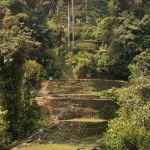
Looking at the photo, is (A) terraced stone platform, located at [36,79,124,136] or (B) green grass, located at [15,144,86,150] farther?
(A) terraced stone platform, located at [36,79,124,136]

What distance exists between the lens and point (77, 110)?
1573cm

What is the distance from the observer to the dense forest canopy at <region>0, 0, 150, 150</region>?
12.6 m

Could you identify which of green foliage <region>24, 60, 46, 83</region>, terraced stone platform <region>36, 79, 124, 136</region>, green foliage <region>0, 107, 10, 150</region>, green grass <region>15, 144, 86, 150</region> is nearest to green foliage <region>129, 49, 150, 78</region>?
terraced stone platform <region>36, 79, 124, 136</region>

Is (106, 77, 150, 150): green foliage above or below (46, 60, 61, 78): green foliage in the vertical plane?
below

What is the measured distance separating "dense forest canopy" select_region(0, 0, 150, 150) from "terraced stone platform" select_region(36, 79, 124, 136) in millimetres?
928

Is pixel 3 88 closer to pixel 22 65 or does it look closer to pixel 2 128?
pixel 22 65

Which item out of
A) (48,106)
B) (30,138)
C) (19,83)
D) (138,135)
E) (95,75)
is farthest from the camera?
Result: (95,75)

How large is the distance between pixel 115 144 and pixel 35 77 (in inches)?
389

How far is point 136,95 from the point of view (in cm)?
1355

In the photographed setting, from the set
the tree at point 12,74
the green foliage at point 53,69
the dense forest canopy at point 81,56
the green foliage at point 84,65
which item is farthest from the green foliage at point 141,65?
the tree at point 12,74

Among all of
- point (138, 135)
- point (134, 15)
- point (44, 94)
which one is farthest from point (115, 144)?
point (134, 15)

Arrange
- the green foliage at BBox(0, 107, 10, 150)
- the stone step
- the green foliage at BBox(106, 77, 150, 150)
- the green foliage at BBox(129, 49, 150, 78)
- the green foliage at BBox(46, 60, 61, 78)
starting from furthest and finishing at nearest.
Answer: the green foliage at BBox(46, 60, 61, 78) < the green foliage at BBox(129, 49, 150, 78) < the stone step < the green foliage at BBox(0, 107, 10, 150) < the green foliage at BBox(106, 77, 150, 150)

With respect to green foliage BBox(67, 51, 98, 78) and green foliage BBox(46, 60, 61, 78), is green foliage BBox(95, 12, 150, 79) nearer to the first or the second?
green foliage BBox(67, 51, 98, 78)

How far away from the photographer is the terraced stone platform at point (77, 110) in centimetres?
1445
